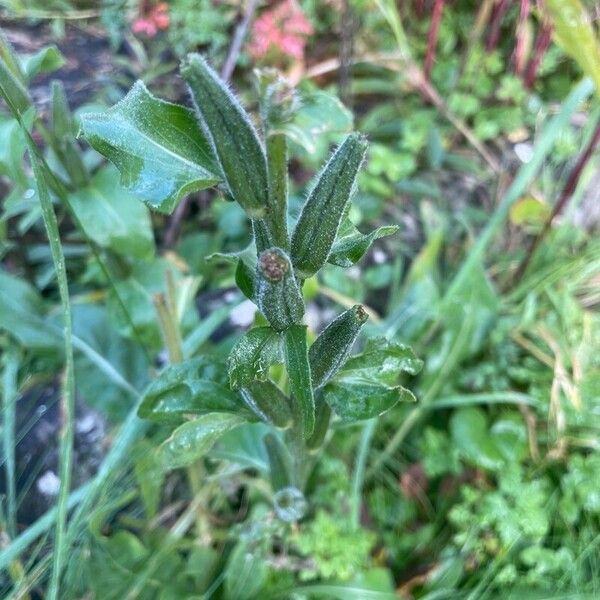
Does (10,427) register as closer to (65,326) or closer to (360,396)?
(65,326)

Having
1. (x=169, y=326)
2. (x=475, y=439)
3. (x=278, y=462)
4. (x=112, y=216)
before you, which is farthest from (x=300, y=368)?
(x=475, y=439)

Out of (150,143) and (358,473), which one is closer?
(150,143)

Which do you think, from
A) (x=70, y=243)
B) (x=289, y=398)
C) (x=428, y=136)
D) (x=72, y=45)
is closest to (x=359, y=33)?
(x=428, y=136)

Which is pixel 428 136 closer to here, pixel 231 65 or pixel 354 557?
pixel 231 65

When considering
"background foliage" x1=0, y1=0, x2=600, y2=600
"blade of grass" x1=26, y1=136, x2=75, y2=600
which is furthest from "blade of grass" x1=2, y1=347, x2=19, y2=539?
"blade of grass" x1=26, y1=136, x2=75, y2=600

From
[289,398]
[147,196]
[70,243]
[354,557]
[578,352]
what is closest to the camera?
[147,196]

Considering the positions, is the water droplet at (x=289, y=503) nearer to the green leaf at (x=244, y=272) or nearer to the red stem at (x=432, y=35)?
the green leaf at (x=244, y=272)
